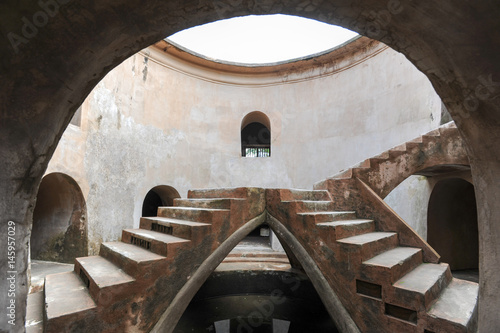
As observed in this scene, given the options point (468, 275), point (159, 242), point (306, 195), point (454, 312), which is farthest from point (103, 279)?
point (468, 275)

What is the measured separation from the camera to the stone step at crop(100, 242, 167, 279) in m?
2.71

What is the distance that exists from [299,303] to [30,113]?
640 cm

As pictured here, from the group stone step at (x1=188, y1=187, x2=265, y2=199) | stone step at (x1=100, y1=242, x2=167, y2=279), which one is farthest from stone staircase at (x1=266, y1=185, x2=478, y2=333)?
stone step at (x1=100, y1=242, x2=167, y2=279)

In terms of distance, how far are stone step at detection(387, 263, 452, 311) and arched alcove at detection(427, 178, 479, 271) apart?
13.1 ft

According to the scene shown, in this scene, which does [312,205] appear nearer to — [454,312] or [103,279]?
[454,312]

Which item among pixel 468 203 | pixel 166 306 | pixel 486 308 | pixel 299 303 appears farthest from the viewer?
pixel 468 203

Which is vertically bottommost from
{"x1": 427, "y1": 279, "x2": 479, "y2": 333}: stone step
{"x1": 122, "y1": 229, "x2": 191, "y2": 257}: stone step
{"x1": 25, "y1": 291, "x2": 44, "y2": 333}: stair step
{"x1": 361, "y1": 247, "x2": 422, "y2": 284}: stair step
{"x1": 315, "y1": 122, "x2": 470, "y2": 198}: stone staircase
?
{"x1": 427, "y1": 279, "x2": 479, "y2": 333}: stone step

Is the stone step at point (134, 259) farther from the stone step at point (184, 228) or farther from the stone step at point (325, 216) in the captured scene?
the stone step at point (325, 216)

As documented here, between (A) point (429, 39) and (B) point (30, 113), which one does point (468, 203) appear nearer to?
(A) point (429, 39)

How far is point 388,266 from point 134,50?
10.3 feet

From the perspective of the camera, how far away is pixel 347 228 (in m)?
3.62

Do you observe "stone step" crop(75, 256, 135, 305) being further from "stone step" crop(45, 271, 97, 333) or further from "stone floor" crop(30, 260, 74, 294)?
"stone floor" crop(30, 260, 74, 294)

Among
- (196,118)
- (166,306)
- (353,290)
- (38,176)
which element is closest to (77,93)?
(38,176)

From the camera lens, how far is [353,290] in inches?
125
